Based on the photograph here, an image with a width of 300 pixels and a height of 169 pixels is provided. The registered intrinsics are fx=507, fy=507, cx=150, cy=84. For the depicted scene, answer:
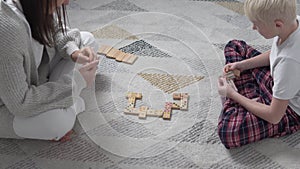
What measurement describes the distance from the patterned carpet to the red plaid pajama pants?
23 millimetres

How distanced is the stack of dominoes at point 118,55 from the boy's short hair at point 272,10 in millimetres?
399

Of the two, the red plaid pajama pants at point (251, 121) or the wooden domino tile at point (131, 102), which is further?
the wooden domino tile at point (131, 102)

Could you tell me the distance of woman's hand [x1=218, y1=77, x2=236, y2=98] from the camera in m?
1.24

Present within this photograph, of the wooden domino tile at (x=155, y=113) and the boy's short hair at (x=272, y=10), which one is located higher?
the boy's short hair at (x=272, y=10)

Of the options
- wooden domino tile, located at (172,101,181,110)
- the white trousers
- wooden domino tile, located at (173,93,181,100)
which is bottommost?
the white trousers

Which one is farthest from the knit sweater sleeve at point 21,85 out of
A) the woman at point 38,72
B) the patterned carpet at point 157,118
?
the patterned carpet at point 157,118

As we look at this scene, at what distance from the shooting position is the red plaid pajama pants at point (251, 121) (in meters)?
1.16

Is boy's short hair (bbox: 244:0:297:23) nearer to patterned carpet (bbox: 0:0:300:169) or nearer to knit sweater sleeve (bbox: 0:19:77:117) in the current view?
patterned carpet (bbox: 0:0:300:169)

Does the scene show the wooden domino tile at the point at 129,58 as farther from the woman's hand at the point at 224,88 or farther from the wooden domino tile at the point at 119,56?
the woman's hand at the point at 224,88

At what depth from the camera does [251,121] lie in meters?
1.17

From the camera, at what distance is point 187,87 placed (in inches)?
52.1

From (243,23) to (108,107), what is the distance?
2.03ft

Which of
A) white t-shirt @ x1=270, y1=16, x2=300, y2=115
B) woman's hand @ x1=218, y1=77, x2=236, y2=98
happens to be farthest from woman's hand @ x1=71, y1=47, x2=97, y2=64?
white t-shirt @ x1=270, y1=16, x2=300, y2=115

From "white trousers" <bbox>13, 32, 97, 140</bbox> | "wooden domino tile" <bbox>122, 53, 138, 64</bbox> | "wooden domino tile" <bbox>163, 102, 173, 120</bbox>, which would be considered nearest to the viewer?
"white trousers" <bbox>13, 32, 97, 140</bbox>
